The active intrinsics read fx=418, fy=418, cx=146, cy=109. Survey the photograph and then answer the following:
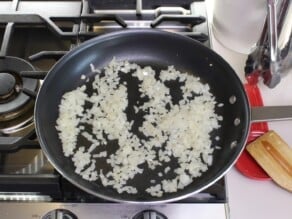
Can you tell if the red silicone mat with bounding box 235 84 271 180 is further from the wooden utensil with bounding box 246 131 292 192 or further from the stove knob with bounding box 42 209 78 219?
the stove knob with bounding box 42 209 78 219

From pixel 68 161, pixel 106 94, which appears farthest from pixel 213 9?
pixel 68 161

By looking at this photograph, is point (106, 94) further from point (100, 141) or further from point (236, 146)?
point (236, 146)

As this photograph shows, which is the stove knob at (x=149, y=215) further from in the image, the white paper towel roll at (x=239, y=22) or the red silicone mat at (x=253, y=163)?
the white paper towel roll at (x=239, y=22)

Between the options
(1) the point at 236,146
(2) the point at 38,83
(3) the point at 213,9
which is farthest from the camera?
(3) the point at 213,9

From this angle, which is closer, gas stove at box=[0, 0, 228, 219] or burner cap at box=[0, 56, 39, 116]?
gas stove at box=[0, 0, 228, 219]

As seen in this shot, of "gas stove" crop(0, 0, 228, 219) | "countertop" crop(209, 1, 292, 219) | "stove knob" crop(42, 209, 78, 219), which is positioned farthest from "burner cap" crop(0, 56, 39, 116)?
"countertop" crop(209, 1, 292, 219)

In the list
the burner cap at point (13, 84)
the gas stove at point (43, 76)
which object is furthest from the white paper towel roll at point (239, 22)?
the burner cap at point (13, 84)
